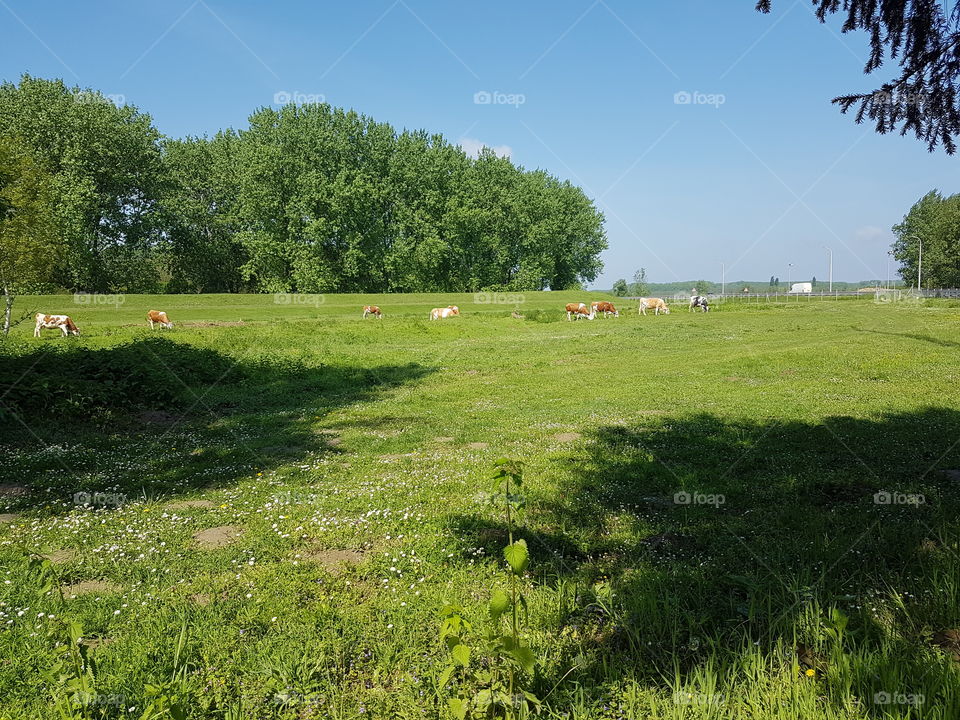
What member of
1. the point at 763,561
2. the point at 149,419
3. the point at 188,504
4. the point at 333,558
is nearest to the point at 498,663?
the point at 333,558

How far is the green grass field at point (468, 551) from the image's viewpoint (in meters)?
3.44

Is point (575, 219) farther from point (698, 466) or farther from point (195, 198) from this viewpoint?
point (698, 466)

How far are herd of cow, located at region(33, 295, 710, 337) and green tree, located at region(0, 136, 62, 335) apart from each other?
19.5ft

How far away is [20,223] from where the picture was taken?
19625 millimetres

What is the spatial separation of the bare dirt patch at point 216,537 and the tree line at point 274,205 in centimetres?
4999

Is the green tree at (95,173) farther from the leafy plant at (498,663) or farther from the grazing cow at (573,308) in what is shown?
the leafy plant at (498,663)

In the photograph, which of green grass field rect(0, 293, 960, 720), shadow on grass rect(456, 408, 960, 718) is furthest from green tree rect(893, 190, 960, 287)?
shadow on grass rect(456, 408, 960, 718)

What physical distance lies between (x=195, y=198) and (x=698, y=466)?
74277mm

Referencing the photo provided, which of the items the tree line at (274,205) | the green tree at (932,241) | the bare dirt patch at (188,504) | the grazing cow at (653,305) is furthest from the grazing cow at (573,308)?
the green tree at (932,241)

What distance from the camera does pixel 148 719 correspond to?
8.79 feet

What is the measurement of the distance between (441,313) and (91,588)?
4081cm

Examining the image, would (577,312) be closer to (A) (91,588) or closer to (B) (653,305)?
(B) (653,305)

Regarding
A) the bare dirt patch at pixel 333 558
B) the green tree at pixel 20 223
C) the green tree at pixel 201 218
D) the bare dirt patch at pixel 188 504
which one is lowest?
the bare dirt patch at pixel 188 504

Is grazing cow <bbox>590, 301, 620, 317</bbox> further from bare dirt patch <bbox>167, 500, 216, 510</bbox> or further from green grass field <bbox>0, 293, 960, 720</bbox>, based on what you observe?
bare dirt patch <bbox>167, 500, 216, 510</bbox>
